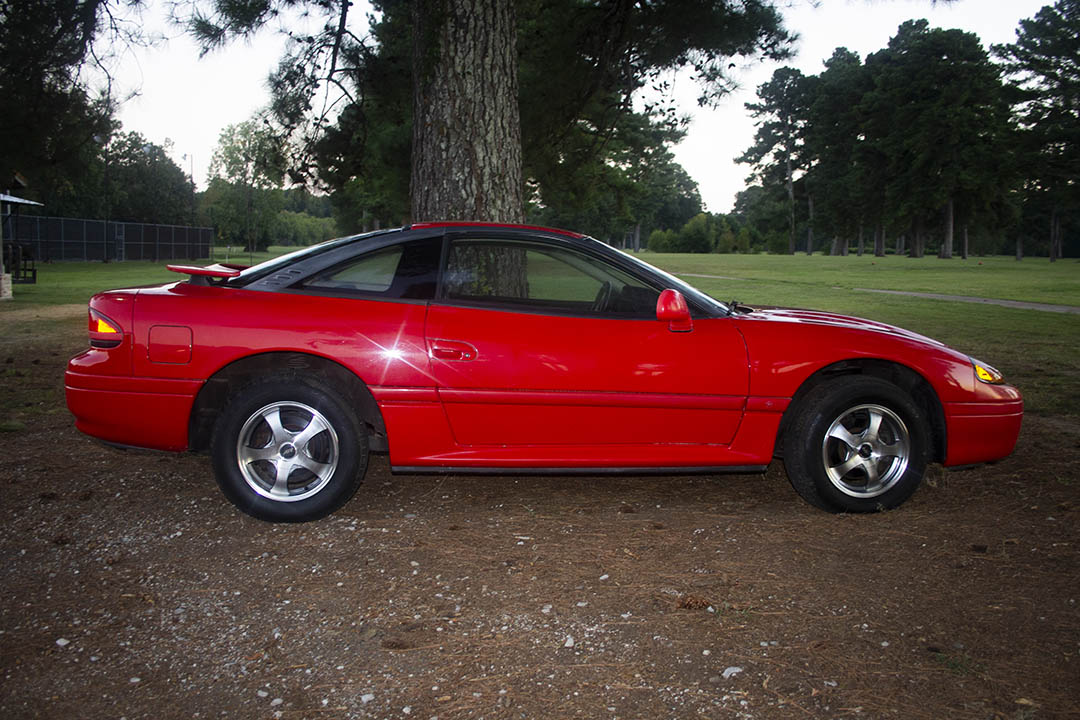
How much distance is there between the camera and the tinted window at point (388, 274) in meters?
4.12

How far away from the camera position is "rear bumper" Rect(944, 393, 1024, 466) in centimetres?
436

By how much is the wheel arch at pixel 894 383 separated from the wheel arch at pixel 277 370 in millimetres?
2012

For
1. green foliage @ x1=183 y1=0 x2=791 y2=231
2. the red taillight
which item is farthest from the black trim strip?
green foliage @ x1=183 y1=0 x2=791 y2=231

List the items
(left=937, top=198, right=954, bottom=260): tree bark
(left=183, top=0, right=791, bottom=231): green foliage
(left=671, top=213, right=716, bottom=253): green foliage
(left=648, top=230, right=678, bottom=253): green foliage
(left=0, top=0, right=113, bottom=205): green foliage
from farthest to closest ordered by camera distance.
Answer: (left=648, top=230, right=678, bottom=253): green foliage → (left=671, top=213, right=716, bottom=253): green foliage → (left=937, top=198, right=954, bottom=260): tree bark → (left=183, top=0, right=791, bottom=231): green foliage → (left=0, top=0, right=113, bottom=205): green foliage

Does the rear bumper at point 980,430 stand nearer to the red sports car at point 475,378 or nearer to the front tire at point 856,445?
the red sports car at point 475,378

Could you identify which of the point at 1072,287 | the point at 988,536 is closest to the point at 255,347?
the point at 988,536

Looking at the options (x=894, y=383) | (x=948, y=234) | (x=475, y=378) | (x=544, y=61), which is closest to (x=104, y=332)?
(x=475, y=378)

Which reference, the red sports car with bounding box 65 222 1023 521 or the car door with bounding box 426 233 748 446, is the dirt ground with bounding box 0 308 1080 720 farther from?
the car door with bounding box 426 233 748 446

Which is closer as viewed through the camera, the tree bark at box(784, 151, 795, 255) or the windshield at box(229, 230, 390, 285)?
the windshield at box(229, 230, 390, 285)

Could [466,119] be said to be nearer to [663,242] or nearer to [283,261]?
[283,261]

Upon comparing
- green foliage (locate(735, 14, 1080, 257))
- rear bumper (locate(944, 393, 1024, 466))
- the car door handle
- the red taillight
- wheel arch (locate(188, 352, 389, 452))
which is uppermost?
green foliage (locate(735, 14, 1080, 257))

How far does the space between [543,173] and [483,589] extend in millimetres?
15988

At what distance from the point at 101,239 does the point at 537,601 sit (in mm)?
43102

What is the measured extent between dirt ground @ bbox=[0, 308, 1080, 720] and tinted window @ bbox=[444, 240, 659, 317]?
1054 millimetres
